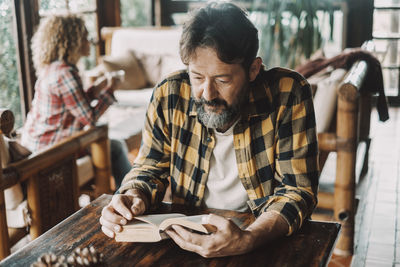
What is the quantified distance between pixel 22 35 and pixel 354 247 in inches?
107

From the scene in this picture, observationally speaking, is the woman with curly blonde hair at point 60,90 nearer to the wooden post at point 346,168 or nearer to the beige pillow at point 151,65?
the wooden post at point 346,168

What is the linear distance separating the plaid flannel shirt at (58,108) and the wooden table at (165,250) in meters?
1.39

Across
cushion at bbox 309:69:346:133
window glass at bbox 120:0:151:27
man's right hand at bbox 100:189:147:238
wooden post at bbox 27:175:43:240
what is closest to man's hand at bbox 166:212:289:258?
man's right hand at bbox 100:189:147:238

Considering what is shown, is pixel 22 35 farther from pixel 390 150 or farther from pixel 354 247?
pixel 390 150

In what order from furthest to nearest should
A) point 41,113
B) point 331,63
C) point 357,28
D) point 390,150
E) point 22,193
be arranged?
point 357,28, point 390,150, point 331,63, point 41,113, point 22,193

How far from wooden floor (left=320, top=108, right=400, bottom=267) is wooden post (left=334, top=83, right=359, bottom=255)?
14 centimetres

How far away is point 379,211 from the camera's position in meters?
3.33

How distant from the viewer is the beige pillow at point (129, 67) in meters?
4.60

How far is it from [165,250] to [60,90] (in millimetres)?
1668

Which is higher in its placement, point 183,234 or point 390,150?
point 183,234

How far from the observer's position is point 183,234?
48.0 inches

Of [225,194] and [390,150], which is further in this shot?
[390,150]

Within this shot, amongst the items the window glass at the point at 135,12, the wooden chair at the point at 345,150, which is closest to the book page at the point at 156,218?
the wooden chair at the point at 345,150

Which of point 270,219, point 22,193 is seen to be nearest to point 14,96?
point 22,193
